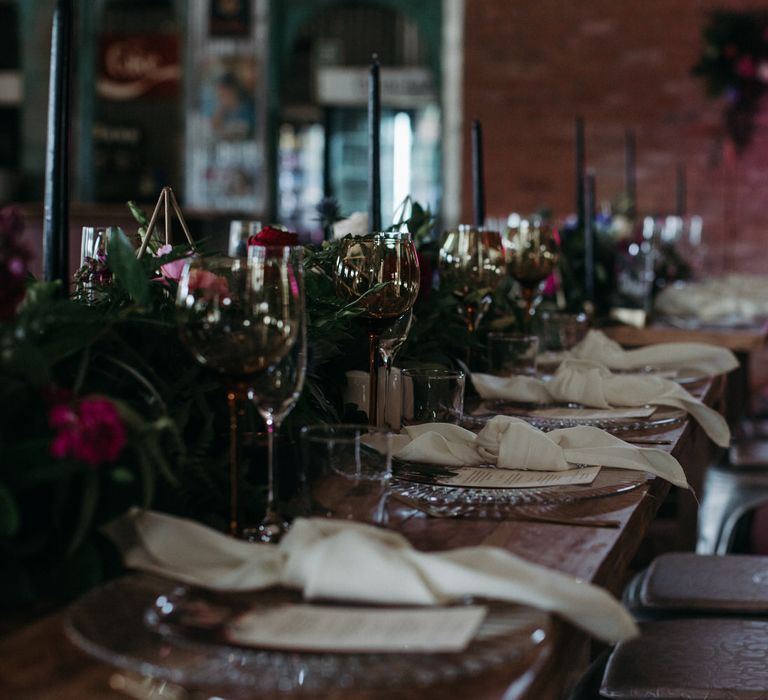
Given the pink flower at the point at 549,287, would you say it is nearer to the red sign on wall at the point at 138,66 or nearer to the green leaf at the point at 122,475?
the green leaf at the point at 122,475

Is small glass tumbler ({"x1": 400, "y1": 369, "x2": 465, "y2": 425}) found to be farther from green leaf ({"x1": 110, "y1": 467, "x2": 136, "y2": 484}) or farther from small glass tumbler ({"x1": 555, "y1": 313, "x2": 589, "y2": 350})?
small glass tumbler ({"x1": 555, "y1": 313, "x2": 589, "y2": 350})

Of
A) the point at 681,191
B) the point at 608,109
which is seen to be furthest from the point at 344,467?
the point at 608,109

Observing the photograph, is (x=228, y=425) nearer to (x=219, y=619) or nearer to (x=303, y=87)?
(x=219, y=619)

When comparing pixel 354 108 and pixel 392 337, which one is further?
pixel 354 108

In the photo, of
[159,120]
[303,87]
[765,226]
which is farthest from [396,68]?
[765,226]

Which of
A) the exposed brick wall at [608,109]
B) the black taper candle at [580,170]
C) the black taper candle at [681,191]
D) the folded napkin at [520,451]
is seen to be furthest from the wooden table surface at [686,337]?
the exposed brick wall at [608,109]

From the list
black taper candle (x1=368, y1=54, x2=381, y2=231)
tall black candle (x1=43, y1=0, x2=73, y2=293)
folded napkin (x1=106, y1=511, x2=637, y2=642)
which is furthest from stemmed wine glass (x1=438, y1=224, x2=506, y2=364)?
folded napkin (x1=106, y1=511, x2=637, y2=642)

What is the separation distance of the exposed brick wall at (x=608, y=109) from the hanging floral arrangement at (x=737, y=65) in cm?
7

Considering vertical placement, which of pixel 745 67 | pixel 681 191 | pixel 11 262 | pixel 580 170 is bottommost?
pixel 11 262

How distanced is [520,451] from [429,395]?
0.42ft

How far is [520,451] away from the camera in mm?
1164

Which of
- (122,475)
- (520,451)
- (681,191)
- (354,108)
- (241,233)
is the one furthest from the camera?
(354,108)

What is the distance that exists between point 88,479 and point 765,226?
6.15 metres

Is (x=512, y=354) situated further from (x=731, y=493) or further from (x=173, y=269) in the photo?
(x=731, y=493)
